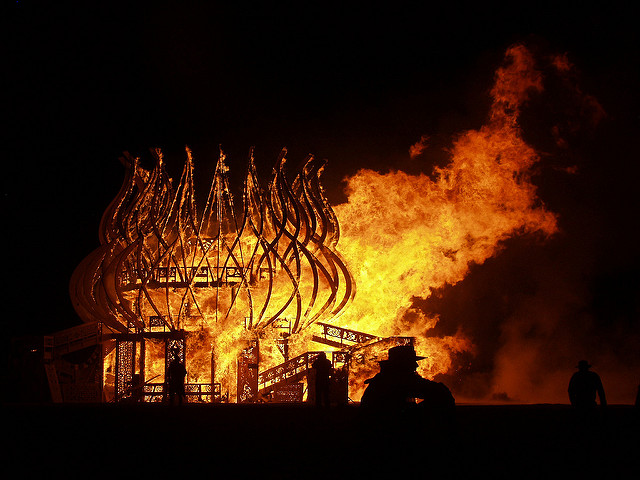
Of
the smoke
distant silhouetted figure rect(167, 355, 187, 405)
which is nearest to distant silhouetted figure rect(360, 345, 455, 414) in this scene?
distant silhouetted figure rect(167, 355, 187, 405)

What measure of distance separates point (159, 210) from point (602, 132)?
2106cm

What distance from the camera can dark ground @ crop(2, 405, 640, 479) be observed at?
6.55 m

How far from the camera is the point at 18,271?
33.2 m

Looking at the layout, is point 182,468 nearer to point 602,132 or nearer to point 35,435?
point 35,435

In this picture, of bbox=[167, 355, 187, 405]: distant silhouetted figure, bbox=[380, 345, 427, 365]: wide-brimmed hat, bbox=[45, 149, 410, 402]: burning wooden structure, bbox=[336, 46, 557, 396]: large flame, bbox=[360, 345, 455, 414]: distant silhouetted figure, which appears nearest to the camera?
bbox=[360, 345, 455, 414]: distant silhouetted figure

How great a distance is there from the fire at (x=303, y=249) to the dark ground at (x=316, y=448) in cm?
1432

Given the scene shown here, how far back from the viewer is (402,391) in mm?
6559

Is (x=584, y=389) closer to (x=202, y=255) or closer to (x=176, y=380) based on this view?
(x=176, y=380)

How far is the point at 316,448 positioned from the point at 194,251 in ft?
62.6

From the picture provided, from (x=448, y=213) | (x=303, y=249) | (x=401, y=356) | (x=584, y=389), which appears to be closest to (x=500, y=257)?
(x=448, y=213)

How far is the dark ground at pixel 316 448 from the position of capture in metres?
6.55

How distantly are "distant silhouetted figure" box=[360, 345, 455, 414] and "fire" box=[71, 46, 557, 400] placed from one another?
752 inches

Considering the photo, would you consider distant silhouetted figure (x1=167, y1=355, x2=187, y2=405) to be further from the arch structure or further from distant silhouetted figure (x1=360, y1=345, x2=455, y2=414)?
distant silhouetted figure (x1=360, y1=345, x2=455, y2=414)

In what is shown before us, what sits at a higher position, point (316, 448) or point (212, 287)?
point (212, 287)
